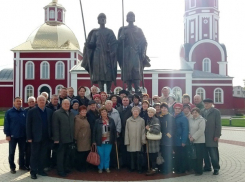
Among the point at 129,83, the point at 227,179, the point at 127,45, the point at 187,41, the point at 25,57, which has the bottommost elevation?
the point at 227,179

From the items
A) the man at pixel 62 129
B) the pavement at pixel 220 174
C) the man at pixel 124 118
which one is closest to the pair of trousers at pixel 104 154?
the man at pixel 124 118

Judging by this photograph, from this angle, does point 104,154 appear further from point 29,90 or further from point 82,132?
point 29,90

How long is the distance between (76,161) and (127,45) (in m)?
3.43

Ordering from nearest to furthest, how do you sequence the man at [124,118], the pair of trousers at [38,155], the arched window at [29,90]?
the pair of trousers at [38,155], the man at [124,118], the arched window at [29,90]

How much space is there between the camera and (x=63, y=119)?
18.9ft

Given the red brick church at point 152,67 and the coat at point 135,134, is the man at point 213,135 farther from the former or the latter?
the red brick church at point 152,67

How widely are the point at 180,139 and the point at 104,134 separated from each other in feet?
5.40

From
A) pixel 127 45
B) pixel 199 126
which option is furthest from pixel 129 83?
pixel 199 126

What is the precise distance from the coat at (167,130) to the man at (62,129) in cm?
194

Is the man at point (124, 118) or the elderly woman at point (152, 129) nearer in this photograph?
the elderly woman at point (152, 129)

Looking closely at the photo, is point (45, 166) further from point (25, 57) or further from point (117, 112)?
point (25, 57)

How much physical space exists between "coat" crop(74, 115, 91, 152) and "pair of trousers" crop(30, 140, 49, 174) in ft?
2.25

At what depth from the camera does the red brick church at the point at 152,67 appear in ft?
101

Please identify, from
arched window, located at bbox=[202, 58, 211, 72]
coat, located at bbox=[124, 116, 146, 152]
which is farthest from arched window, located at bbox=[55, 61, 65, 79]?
coat, located at bbox=[124, 116, 146, 152]
